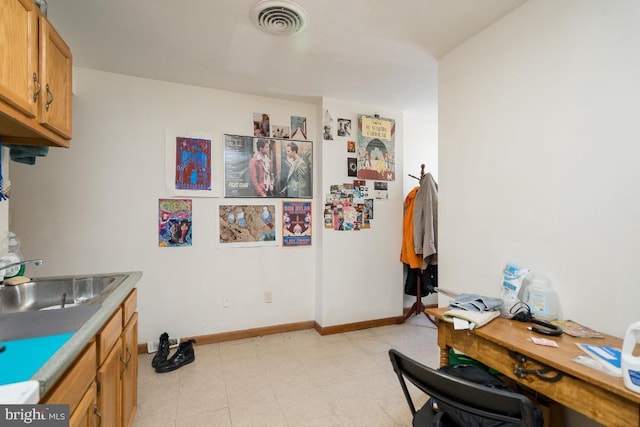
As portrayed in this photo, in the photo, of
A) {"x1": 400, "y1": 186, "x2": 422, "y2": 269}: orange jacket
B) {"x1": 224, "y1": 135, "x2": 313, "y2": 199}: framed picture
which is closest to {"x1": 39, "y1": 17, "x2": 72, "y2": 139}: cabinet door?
{"x1": 224, "y1": 135, "x2": 313, "y2": 199}: framed picture

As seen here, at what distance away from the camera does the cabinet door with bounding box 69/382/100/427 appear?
923 mm

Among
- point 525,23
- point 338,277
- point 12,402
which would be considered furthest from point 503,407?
point 338,277

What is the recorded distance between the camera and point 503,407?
832 millimetres

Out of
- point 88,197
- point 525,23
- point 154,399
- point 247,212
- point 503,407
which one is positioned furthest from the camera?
point 247,212

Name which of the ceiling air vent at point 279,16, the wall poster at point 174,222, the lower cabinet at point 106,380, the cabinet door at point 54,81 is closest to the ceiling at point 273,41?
the ceiling air vent at point 279,16

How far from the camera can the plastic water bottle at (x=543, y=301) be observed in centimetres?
148

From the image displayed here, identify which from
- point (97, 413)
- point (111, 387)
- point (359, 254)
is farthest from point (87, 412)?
point (359, 254)

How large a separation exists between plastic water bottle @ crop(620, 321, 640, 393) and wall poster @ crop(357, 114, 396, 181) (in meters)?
2.47

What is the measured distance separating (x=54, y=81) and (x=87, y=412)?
149cm

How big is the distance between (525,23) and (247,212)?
2.48 meters

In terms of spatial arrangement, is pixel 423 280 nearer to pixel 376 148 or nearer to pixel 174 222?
pixel 376 148

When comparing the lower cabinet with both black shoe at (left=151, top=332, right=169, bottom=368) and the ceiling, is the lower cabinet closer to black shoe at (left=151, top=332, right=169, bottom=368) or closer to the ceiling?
black shoe at (left=151, top=332, right=169, bottom=368)

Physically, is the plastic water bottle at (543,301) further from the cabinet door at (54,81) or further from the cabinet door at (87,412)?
the cabinet door at (54,81)

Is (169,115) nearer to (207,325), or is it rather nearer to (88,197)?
(88,197)
